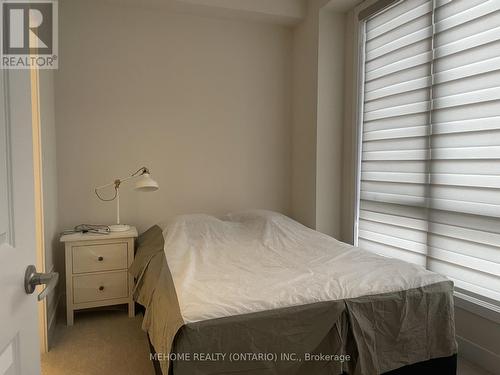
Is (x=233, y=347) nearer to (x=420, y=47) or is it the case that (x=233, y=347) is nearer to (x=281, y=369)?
(x=281, y=369)

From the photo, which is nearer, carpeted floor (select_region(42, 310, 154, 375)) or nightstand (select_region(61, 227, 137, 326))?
carpeted floor (select_region(42, 310, 154, 375))

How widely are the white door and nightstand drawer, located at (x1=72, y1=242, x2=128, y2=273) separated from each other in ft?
5.68

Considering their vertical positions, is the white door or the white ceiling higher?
the white ceiling

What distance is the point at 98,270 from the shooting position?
2.51 m

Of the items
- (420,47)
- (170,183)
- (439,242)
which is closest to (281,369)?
(439,242)

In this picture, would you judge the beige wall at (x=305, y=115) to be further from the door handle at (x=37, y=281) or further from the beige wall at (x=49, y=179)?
the door handle at (x=37, y=281)

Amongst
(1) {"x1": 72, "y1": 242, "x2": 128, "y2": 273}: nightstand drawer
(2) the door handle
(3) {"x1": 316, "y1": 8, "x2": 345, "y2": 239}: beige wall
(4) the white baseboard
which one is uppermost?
(3) {"x1": 316, "y1": 8, "x2": 345, "y2": 239}: beige wall

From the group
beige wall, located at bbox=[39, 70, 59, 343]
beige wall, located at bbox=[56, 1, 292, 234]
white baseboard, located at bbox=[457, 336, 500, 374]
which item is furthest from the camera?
beige wall, located at bbox=[56, 1, 292, 234]

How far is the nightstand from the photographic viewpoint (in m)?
2.45

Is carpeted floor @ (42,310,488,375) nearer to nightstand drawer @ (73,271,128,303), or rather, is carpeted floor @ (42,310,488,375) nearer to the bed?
nightstand drawer @ (73,271,128,303)

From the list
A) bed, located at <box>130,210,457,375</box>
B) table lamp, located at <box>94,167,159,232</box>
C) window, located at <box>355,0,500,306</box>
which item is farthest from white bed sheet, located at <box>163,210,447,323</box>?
window, located at <box>355,0,500,306</box>

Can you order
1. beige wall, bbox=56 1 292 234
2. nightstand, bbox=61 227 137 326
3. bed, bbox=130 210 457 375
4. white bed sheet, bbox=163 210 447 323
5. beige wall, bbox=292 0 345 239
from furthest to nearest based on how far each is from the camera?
beige wall, bbox=292 0 345 239, beige wall, bbox=56 1 292 234, nightstand, bbox=61 227 137 326, white bed sheet, bbox=163 210 447 323, bed, bbox=130 210 457 375

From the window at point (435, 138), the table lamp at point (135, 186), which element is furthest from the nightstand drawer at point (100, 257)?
the window at point (435, 138)

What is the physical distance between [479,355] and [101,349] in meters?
2.32
